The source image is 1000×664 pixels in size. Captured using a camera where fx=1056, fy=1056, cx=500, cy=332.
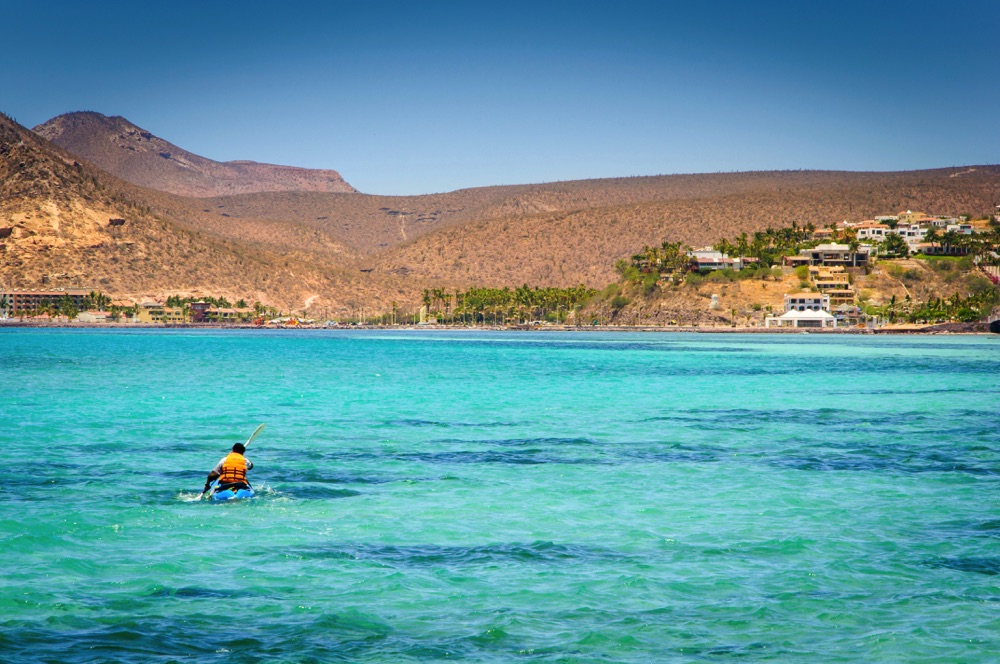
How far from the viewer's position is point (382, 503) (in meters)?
20.7

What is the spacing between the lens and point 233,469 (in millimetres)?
20547

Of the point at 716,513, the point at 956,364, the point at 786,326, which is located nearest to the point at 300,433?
the point at 716,513

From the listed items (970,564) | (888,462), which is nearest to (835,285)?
(888,462)

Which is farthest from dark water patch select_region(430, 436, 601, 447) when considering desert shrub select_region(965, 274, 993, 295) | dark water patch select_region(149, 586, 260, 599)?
desert shrub select_region(965, 274, 993, 295)

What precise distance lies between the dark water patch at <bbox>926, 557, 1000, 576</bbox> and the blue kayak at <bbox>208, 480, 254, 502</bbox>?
1235cm

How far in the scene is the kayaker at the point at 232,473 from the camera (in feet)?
67.0

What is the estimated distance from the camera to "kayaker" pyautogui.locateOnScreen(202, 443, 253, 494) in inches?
804

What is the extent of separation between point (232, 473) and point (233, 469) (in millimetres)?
81

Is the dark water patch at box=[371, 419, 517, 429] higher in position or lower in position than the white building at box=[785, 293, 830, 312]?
lower

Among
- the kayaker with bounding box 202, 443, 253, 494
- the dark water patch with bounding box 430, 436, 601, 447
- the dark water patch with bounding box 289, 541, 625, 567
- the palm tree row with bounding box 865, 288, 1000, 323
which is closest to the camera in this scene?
the dark water patch with bounding box 289, 541, 625, 567

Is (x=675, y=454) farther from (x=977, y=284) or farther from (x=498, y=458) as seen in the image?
(x=977, y=284)

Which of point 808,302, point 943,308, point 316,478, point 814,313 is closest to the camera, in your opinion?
point 316,478

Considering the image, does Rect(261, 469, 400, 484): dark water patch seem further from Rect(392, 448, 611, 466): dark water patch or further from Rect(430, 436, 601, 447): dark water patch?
Rect(430, 436, 601, 447): dark water patch

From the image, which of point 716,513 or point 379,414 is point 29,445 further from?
point 716,513
